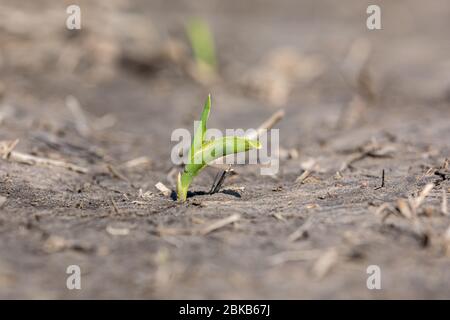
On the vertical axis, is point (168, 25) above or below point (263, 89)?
above

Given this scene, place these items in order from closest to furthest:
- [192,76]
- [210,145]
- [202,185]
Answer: [210,145], [202,185], [192,76]

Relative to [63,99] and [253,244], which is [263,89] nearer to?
[63,99]

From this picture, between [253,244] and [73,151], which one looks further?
[73,151]

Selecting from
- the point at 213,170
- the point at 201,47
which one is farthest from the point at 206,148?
the point at 201,47

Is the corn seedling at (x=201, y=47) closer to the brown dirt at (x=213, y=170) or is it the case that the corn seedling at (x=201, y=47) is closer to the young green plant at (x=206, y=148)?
the brown dirt at (x=213, y=170)

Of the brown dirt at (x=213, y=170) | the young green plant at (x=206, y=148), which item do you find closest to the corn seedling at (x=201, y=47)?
the brown dirt at (x=213, y=170)

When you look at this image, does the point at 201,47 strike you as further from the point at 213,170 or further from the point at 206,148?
the point at 206,148
